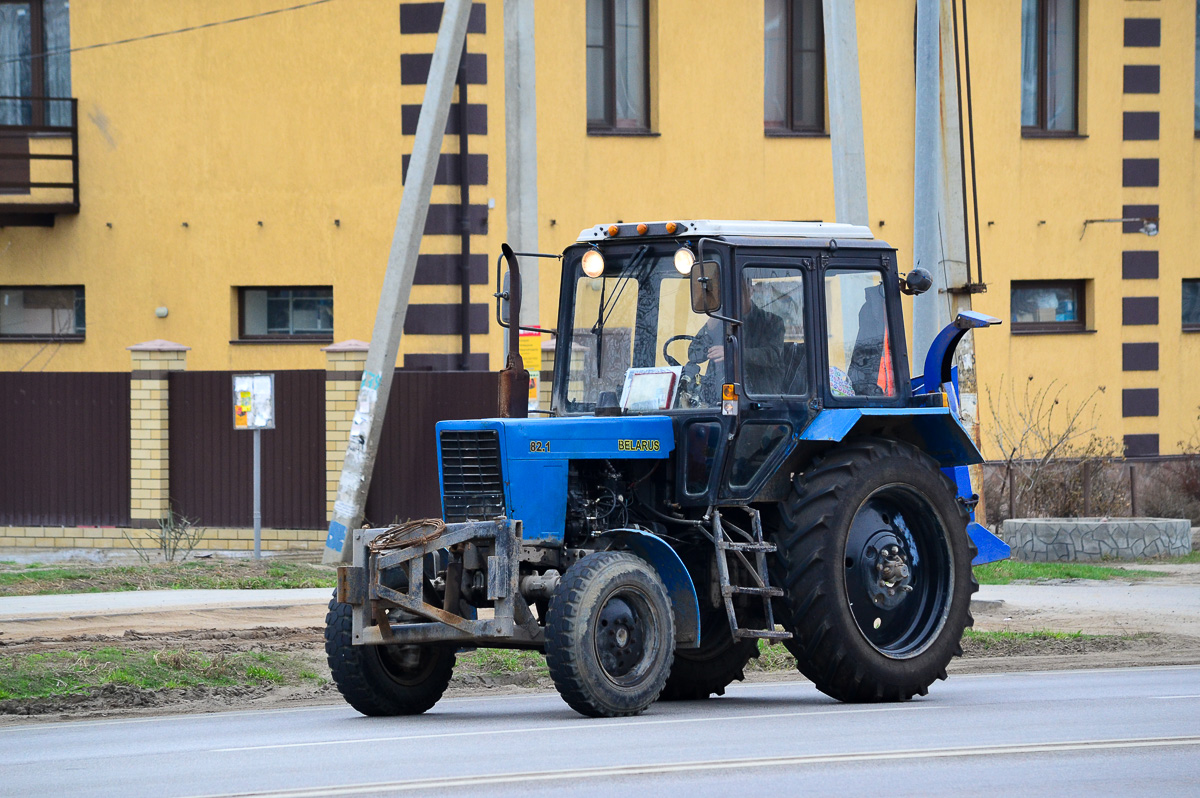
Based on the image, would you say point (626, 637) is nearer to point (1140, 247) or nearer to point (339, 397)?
point (339, 397)

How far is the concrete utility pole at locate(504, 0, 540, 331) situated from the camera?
19297mm

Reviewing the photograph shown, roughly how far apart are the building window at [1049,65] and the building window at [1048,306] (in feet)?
7.64

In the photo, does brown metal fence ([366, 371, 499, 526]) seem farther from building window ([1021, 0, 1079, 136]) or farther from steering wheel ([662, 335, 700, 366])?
steering wheel ([662, 335, 700, 366])

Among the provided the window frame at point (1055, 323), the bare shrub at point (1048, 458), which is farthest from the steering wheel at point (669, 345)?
the window frame at point (1055, 323)

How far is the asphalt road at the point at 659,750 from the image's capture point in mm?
7441

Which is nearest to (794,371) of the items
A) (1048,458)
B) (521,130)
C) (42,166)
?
(521,130)

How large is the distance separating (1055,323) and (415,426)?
10115mm

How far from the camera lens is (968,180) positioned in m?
25.1

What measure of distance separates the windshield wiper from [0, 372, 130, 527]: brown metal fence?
45.5ft

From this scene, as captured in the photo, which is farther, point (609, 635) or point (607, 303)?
point (607, 303)

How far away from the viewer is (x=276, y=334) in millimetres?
24562

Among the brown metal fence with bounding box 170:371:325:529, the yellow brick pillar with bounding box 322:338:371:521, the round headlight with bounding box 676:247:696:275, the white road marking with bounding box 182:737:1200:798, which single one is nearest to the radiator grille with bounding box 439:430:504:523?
the round headlight with bounding box 676:247:696:275

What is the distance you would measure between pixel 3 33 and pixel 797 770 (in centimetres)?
2177

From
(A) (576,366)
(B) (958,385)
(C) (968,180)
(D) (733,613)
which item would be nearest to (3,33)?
(C) (968,180)
